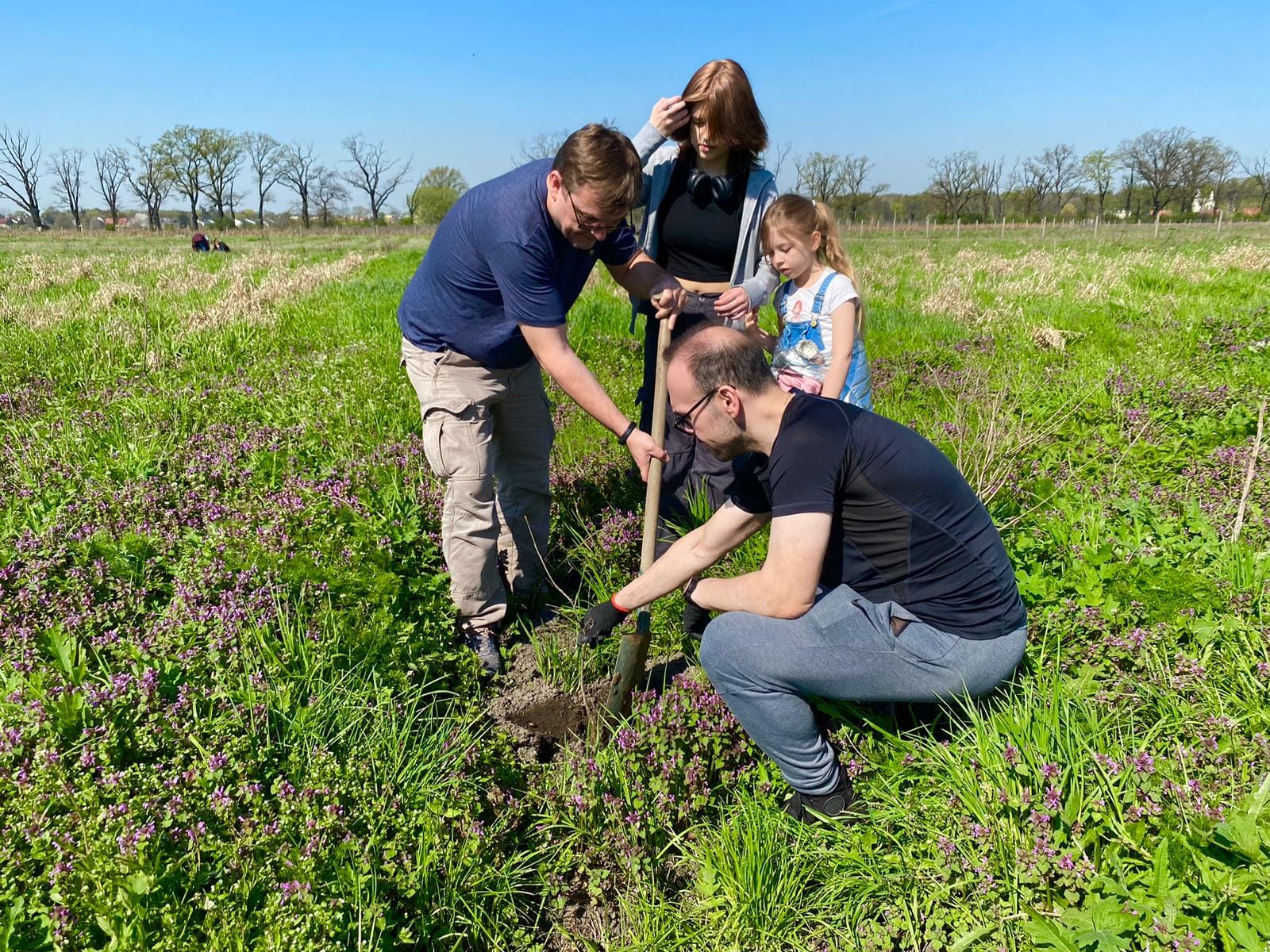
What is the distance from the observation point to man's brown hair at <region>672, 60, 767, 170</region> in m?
3.29

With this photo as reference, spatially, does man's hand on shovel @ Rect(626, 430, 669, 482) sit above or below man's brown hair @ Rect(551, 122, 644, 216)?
below

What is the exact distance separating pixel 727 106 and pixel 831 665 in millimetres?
2409

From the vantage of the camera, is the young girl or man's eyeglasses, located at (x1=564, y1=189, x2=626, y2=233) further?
the young girl

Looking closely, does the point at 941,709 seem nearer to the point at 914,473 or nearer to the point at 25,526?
the point at 914,473

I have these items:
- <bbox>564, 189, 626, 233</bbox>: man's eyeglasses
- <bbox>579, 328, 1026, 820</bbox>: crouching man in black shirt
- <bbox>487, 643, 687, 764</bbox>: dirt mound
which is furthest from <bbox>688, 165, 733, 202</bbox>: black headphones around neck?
<bbox>487, 643, 687, 764</bbox>: dirt mound

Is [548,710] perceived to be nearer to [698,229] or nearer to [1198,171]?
[698,229]

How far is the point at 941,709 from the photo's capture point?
8.53 ft

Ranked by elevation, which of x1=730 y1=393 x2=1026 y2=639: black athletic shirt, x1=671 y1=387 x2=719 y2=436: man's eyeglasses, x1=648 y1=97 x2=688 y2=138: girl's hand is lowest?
x1=730 y1=393 x2=1026 y2=639: black athletic shirt

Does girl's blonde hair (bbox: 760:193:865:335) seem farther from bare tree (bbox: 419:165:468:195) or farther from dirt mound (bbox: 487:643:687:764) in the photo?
bare tree (bbox: 419:165:468:195)

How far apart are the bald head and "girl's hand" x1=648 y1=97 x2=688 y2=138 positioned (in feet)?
5.17

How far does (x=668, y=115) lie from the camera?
343 cm

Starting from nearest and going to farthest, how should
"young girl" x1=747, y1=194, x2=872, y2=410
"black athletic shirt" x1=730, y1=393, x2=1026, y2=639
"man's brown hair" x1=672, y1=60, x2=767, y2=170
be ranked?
"black athletic shirt" x1=730, y1=393, x2=1026, y2=639
"man's brown hair" x1=672, y1=60, x2=767, y2=170
"young girl" x1=747, y1=194, x2=872, y2=410

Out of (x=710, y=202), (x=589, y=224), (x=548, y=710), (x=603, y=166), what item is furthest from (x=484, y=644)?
(x=710, y=202)

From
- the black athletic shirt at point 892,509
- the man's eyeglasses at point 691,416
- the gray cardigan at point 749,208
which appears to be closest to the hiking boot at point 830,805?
the black athletic shirt at point 892,509
